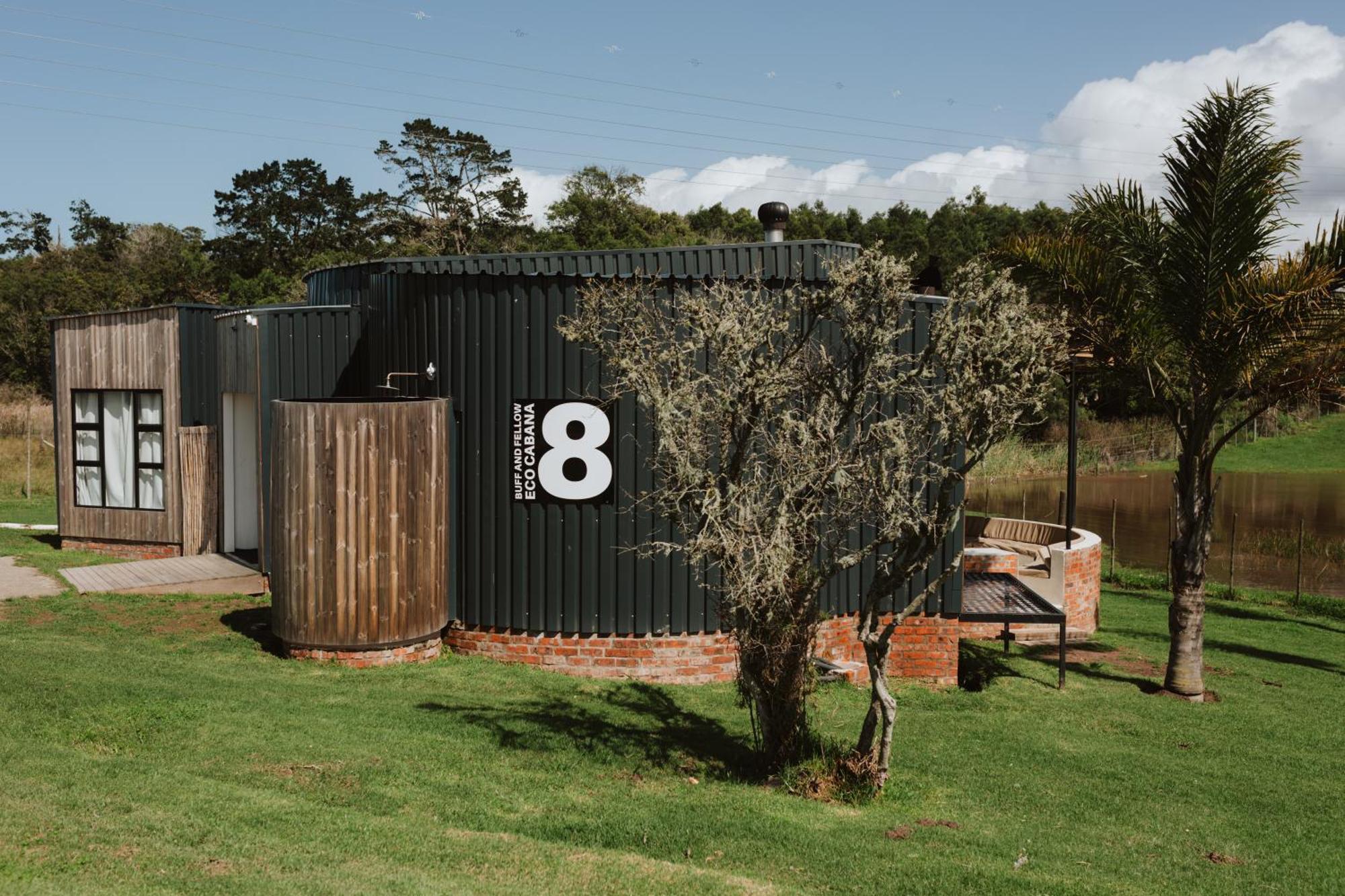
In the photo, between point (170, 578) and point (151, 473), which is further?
point (151, 473)

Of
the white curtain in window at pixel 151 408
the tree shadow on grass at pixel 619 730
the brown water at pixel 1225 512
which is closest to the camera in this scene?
the tree shadow on grass at pixel 619 730

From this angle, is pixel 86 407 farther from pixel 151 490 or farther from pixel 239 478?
pixel 239 478

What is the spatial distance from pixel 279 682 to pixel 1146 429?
4289 centimetres

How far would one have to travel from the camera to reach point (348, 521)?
9820mm

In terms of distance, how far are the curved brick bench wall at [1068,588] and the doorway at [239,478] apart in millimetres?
9610

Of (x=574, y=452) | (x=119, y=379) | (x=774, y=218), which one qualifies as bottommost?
(x=574, y=452)

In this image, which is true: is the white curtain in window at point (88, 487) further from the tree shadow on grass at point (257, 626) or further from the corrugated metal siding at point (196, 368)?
the tree shadow on grass at point (257, 626)

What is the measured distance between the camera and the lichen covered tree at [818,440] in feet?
22.5

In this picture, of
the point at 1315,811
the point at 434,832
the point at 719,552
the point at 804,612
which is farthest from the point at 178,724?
the point at 1315,811

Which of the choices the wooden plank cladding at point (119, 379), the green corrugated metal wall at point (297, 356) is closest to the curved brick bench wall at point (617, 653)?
the green corrugated metal wall at point (297, 356)

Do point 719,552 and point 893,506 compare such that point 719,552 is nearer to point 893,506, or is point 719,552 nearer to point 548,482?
point 893,506

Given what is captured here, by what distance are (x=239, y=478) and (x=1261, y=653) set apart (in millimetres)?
13533

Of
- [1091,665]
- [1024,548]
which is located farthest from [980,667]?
[1024,548]

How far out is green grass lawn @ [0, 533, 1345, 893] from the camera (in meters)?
5.45
